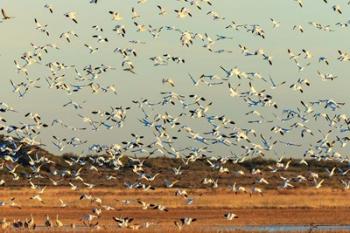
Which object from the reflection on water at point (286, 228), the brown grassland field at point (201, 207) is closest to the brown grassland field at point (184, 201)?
the brown grassland field at point (201, 207)

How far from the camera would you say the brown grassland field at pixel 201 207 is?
181 ft

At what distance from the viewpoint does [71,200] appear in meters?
69.3

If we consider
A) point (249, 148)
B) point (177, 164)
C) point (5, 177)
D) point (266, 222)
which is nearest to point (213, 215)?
point (266, 222)

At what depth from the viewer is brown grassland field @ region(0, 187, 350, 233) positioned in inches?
2176

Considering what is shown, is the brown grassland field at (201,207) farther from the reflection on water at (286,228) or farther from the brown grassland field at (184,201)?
the reflection on water at (286,228)

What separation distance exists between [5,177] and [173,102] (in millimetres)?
48841

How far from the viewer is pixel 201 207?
215ft

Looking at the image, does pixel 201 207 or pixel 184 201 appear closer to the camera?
pixel 201 207

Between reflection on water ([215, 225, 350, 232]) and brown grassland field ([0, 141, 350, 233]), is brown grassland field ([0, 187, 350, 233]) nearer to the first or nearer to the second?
brown grassland field ([0, 141, 350, 233])

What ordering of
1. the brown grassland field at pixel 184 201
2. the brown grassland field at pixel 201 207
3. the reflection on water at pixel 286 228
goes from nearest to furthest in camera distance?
the reflection on water at pixel 286 228 → the brown grassland field at pixel 201 207 → the brown grassland field at pixel 184 201

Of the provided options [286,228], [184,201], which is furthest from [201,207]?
[286,228]

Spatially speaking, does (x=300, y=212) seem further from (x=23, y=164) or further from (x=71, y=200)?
(x=23, y=164)

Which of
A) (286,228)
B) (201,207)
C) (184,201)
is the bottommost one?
(286,228)

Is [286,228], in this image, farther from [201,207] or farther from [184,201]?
[184,201]
